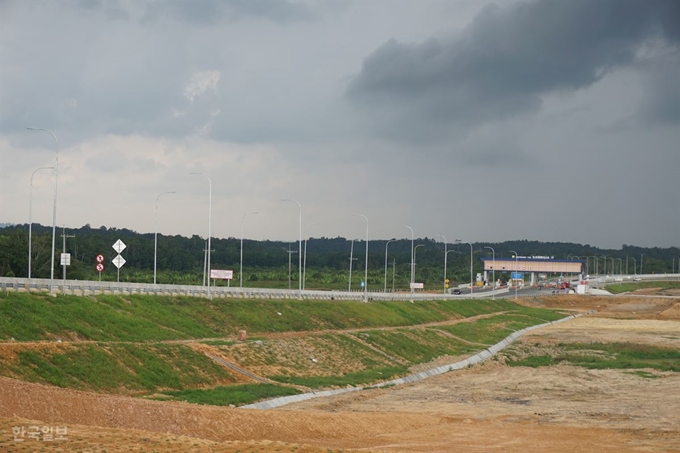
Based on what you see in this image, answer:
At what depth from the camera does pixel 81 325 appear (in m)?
59.0

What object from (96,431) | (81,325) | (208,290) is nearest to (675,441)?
(96,431)

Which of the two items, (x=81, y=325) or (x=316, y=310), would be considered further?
(x=316, y=310)

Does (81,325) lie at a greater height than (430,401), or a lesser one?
greater

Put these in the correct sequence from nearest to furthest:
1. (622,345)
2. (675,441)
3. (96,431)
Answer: (96,431) → (675,441) → (622,345)

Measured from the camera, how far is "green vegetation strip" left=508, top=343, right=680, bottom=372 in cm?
7612

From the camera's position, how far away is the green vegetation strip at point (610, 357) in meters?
76.1

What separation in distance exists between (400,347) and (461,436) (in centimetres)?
3745

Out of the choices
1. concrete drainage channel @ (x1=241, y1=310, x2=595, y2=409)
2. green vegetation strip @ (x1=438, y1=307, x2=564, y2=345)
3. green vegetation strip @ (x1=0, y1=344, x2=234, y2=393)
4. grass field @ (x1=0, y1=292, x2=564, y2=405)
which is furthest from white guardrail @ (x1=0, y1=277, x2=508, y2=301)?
concrete drainage channel @ (x1=241, y1=310, x2=595, y2=409)

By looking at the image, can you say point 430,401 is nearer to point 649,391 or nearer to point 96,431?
point 649,391

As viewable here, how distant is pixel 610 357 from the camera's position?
8262cm

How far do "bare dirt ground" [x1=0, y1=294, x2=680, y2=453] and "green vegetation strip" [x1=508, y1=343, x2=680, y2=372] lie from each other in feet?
17.8

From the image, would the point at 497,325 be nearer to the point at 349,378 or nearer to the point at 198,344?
the point at 349,378

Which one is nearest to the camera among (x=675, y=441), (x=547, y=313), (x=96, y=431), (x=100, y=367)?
(x=96, y=431)

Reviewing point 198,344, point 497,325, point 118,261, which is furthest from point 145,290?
point 497,325
